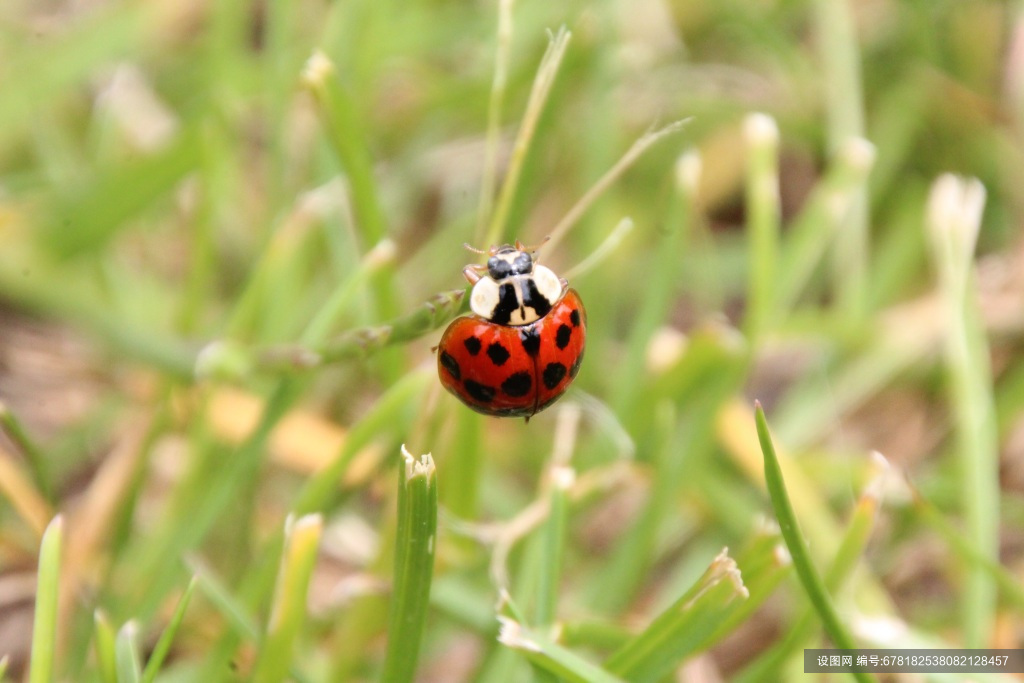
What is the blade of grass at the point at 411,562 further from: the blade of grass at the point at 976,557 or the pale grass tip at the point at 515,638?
the blade of grass at the point at 976,557

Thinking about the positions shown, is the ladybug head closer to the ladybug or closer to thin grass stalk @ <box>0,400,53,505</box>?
the ladybug

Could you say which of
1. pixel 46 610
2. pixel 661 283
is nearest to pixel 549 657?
pixel 46 610

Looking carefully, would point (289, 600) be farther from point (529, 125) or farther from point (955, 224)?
point (955, 224)

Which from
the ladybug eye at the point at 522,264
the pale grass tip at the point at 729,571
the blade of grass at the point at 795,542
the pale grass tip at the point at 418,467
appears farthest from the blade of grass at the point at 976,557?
the pale grass tip at the point at 418,467

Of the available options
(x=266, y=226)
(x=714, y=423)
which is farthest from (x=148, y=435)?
(x=714, y=423)

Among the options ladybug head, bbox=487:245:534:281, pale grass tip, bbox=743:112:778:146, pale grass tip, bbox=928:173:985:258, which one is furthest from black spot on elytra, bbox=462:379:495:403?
pale grass tip, bbox=928:173:985:258
